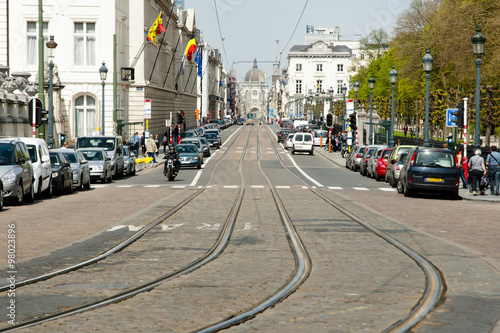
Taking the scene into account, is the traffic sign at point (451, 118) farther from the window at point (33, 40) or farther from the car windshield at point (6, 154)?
the window at point (33, 40)

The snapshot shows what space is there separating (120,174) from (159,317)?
30.3m

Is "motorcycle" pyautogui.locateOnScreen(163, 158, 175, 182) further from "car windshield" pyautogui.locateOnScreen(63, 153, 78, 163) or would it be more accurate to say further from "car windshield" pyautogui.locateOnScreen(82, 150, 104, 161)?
"car windshield" pyautogui.locateOnScreen(63, 153, 78, 163)

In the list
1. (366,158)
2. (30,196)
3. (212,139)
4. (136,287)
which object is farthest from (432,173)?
(212,139)

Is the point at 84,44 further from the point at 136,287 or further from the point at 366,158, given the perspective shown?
the point at 136,287

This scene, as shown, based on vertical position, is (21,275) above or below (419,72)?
below

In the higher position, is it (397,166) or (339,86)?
(339,86)

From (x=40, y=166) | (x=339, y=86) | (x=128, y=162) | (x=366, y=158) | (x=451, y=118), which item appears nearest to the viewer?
(x=40, y=166)

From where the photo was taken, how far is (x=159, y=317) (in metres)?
7.08

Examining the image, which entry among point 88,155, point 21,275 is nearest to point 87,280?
point 21,275

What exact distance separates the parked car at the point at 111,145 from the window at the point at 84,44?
994 inches

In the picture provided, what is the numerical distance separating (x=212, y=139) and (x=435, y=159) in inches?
2003

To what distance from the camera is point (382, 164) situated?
3525cm

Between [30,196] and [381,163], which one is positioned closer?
[30,196]

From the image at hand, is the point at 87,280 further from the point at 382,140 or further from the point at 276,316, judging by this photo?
the point at 382,140
